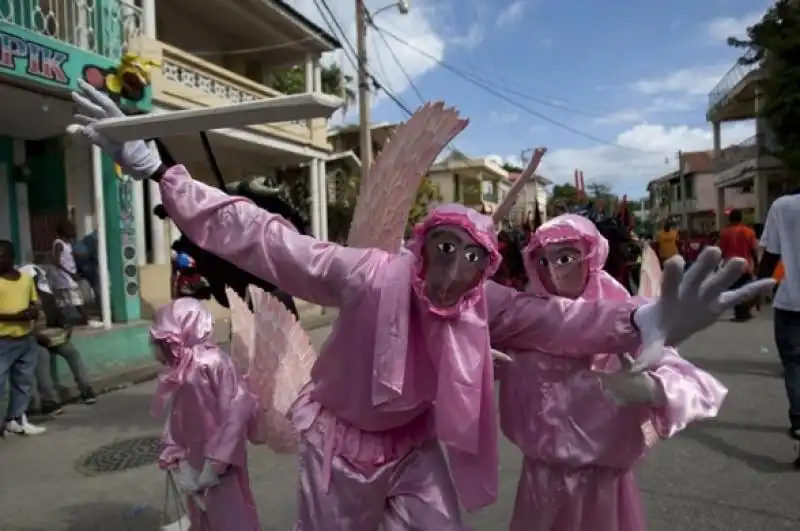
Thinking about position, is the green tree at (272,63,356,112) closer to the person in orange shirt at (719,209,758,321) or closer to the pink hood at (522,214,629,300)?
the person in orange shirt at (719,209,758,321)

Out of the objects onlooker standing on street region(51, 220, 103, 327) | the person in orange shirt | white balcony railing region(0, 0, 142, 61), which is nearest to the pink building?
the person in orange shirt

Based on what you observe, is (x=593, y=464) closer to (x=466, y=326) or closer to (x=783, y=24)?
(x=466, y=326)

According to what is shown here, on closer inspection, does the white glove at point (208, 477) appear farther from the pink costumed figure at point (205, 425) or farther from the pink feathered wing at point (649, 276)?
the pink feathered wing at point (649, 276)

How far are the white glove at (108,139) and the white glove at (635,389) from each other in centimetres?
151

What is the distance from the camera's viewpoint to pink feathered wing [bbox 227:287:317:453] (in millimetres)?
2957

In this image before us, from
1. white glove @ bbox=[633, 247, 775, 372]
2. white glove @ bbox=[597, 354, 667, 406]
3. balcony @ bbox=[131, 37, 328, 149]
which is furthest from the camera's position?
balcony @ bbox=[131, 37, 328, 149]

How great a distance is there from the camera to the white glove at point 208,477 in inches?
115

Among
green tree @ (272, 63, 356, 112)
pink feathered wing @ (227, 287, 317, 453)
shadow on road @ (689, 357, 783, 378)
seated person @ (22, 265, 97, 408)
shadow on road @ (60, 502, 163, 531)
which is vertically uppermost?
green tree @ (272, 63, 356, 112)

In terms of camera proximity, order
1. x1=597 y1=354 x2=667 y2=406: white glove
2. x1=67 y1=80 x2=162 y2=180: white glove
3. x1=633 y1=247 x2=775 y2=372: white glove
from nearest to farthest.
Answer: x1=633 y1=247 x2=775 y2=372: white glove, x1=597 y1=354 x2=667 y2=406: white glove, x1=67 y1=80 x2=162 y2=180: white glove

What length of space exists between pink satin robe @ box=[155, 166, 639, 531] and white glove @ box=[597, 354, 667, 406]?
8.0 inches

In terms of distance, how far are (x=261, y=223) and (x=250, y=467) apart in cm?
298

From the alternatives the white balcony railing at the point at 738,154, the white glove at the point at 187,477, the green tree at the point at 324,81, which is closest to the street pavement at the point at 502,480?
the white glove at the point at 187,477

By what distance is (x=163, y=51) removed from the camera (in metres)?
10.1

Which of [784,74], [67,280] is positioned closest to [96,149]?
[67,280]
